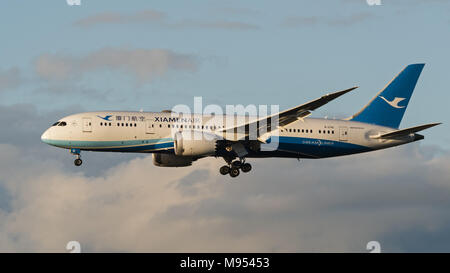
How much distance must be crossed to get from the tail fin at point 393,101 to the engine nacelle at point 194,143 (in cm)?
1411

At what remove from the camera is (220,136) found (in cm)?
6041

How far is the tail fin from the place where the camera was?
221 feet

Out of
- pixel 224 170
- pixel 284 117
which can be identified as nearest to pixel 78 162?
pixel 224 170

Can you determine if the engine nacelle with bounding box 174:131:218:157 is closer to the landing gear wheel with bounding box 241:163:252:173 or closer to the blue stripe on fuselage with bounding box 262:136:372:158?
the landing gear wheel with bounding box 241:163:252:173

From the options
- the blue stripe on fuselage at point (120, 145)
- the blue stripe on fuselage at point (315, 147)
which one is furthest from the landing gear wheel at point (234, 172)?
the blue stripe on fuselage at point (120, 145)

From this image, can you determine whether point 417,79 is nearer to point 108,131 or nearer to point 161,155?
point 161,155

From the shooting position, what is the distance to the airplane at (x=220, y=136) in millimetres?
59438

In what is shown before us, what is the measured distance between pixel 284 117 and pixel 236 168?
660 cm

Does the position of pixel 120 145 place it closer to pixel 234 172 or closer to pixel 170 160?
pixel 170 160

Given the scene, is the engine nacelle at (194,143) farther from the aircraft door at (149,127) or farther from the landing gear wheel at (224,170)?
the landing gear wheel at (224,170)

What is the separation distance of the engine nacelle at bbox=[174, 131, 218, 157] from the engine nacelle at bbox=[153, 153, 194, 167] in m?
5.86

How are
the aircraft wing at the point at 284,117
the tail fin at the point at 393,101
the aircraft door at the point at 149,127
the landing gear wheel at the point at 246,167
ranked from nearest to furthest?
the aircraft wing at the point at 284,117 → the aircraft door at the point at 149,127 → the landing gear wheel at the point at 246,167 → the tail fin at the point at 393,101

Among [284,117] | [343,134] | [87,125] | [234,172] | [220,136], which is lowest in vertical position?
[234,172]

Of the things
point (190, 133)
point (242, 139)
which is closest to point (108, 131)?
point (190, 133)
